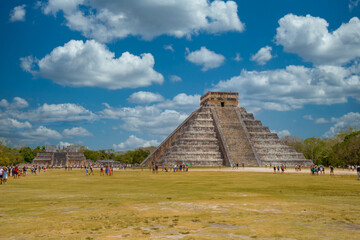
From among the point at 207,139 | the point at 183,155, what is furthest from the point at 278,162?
the point at 183,155

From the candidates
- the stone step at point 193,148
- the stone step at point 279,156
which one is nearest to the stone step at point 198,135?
the stone step at point 193,148

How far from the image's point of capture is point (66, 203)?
11180 millimetres

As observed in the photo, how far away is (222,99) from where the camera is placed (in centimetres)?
6303

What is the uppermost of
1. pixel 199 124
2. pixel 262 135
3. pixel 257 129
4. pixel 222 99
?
pixel 222 99

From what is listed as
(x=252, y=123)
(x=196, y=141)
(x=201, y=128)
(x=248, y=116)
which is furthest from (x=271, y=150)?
(x=196, y=141)

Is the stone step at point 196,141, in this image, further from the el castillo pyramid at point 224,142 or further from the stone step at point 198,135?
the stone step at point 198,135

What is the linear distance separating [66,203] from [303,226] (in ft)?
25.0

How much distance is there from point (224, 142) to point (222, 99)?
13.5m

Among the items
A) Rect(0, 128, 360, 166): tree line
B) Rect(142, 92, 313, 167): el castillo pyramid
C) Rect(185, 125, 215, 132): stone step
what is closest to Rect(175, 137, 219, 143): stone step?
Rect(142, 92, 313, 167): el castillo pyramid

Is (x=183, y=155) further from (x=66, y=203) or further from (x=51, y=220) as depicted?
(x=51, y=220)

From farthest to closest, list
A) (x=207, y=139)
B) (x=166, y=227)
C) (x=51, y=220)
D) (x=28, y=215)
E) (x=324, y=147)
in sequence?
(x=324, y=147) < (x=207, y=139) < (x=28, y=215) < (x=51, y=220) < (x=166, y=227)

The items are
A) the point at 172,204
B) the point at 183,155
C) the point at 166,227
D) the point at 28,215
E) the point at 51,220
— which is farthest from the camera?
the point at 183,155

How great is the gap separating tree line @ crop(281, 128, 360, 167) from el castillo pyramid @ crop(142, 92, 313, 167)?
733cm

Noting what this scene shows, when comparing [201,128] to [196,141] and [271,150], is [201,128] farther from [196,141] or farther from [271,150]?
[271,150]
